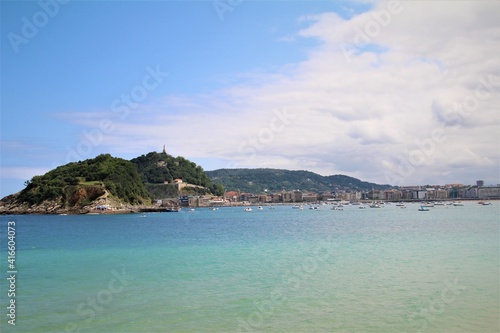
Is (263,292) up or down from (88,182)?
down

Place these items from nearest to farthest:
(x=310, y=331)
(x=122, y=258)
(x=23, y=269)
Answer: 1. (x=310, y=331)
2. (x=23, y=269)
3. (x=122, y=258)

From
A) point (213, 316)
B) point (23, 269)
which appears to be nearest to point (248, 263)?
point (213, 316)

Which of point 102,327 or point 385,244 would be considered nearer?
point 102,327

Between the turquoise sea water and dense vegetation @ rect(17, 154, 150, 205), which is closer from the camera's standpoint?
the turquoise sea water

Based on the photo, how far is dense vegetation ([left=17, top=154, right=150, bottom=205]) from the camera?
386ft

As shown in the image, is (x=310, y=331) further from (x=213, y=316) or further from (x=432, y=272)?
(x=432, y=272)

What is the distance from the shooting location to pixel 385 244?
108ft

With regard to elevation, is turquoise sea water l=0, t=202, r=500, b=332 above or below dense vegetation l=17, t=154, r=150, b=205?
below

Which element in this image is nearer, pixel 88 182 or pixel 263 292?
pixel 263 292

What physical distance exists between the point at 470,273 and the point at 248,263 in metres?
10.8

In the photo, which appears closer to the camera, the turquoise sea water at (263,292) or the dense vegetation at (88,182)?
the turquoise sea water at (263,292)

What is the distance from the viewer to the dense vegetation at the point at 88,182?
386 ft

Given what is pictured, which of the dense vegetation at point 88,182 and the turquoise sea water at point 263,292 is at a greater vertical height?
the dense vegetation at point 88,182

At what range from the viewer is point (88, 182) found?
123062mm
